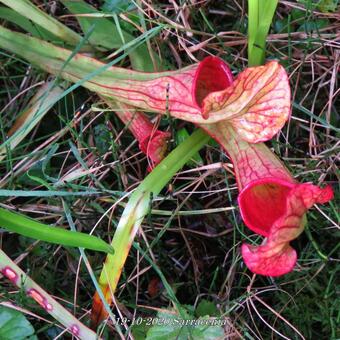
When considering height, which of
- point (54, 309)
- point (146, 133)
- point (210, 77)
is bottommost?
point (54, 309)

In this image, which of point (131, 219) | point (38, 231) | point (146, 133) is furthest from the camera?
point (146, 133)

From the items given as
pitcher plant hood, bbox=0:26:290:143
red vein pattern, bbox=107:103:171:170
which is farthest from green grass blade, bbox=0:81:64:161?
red vein pattern, bbox=107:103:171:170

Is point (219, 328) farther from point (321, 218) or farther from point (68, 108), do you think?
point (68, 108)

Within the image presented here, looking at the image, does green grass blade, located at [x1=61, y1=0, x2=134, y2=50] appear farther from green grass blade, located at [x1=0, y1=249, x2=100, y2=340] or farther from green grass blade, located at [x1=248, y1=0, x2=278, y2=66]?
green grass blade, located at [x1=0, y1=249, x2=100, y2=340]

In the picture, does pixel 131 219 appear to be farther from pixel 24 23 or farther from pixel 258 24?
pixel 24 23

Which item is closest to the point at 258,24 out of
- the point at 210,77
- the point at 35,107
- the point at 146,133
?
the point at 210,77
